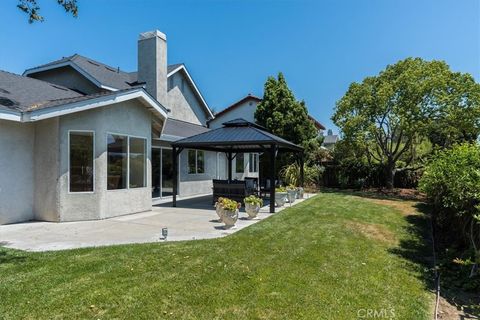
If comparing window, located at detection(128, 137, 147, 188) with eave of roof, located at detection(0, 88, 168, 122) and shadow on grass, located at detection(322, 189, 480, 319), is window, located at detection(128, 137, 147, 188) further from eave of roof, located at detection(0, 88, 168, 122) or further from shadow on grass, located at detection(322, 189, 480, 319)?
shadow on grass, located at detection(322, 189, 480, 319)

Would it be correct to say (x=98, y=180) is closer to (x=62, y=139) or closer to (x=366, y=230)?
(x=62, y=139)

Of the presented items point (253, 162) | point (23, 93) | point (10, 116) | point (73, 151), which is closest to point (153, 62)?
point (23, 93)

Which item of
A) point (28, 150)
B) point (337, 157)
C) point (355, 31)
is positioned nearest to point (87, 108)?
point (28, 150)

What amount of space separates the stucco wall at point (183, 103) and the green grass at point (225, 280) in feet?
43.5

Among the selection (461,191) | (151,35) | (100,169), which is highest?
(151,35)

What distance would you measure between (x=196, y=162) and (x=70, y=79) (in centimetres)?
775

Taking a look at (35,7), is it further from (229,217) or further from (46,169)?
(229,217)

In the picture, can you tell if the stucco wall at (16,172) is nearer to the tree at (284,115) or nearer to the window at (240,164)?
the window at (240,164)

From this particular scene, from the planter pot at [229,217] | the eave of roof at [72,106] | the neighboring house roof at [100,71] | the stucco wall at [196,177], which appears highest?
the neighboring house roof at [100,71]

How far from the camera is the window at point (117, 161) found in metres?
9.98

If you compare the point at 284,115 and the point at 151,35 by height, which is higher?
the point at 151,35

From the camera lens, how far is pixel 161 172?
14.6 meters

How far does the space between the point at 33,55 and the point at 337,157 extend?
21.5m

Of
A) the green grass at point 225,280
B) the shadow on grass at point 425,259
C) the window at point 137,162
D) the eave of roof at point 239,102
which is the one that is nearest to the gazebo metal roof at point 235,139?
the window at point 137,162
